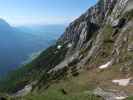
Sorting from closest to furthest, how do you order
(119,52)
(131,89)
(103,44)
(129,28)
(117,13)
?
(131,89)
(119,52)
(129,28)
(103,44)
(117,13)

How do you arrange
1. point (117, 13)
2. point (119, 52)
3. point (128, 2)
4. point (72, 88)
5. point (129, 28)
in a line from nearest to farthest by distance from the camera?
point (72, 88) < point (119, 52) < point (129, 28) < point (128, 2) < point (117, 13)

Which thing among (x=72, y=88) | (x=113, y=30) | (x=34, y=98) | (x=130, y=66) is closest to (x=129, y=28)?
(x=113, y=30)

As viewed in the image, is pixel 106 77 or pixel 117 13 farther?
pixel 117 13

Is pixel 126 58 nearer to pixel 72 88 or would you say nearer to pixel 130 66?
pixel 130 66

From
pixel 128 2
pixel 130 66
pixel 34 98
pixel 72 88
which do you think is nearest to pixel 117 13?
pixel 128 2

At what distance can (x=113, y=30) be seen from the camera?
141 metres

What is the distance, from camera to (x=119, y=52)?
10275 centimetres

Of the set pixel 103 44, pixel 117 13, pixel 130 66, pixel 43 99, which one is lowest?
pixel 43 99

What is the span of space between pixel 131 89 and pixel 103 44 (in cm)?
7664

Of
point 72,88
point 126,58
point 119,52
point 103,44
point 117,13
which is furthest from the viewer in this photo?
point 117,13

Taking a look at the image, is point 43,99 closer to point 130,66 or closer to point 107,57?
point 130,66

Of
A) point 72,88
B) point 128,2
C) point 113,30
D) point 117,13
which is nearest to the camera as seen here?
point 72,88

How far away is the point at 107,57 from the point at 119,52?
7.42 metres

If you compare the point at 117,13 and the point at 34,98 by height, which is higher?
the point at 117,13
